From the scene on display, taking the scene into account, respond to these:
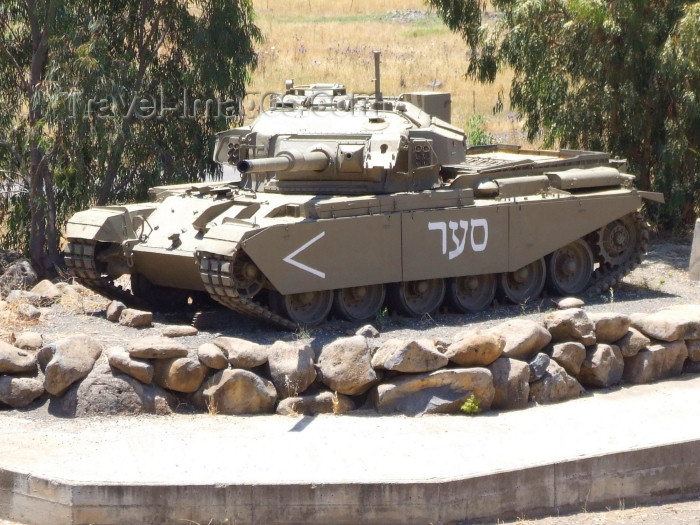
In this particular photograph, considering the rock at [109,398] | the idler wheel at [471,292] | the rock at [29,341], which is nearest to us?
the rock at [109,398]

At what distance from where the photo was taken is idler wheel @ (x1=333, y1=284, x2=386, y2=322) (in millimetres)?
14017

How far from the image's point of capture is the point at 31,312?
13422 millimetres

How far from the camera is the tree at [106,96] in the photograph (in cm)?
1684

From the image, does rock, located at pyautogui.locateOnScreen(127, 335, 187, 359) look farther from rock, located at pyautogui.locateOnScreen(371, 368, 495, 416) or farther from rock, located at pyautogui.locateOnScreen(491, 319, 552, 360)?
rock, located at pyautogui.locateOnScreen(491, 319, 552, 360)

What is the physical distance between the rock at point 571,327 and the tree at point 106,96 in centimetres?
807

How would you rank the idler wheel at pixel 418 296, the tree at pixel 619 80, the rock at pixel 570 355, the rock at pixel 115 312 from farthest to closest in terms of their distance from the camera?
the tree at pixel 619 80
the idler wheel at pixel 418 296
the rock at pixel 115 312
the rock at pixel 570 355

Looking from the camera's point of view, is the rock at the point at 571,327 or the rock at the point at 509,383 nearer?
the rock at the point at 509,383

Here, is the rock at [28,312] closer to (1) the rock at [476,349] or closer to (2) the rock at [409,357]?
(2) the rock at [409,357]

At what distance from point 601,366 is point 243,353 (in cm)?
349

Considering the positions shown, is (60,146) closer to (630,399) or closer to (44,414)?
(44,414)

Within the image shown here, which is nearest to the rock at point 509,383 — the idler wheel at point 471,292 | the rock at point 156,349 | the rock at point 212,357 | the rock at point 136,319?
the rock at point 212,357

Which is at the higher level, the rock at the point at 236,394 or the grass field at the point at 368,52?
the grass field at the point at 368,52

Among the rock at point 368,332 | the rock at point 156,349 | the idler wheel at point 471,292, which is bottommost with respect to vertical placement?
the idler wheel at point 471,292

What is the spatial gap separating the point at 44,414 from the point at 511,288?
681cm
